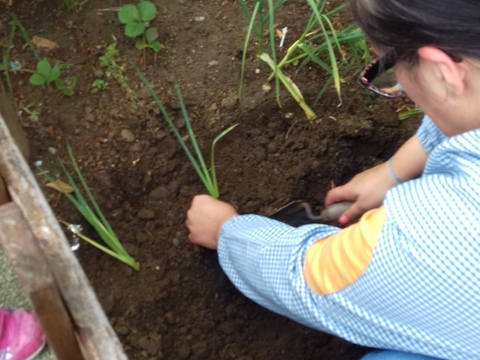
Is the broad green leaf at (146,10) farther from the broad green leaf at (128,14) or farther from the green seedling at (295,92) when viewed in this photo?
the green seedling at (295,92)

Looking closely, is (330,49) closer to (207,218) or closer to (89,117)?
(207,218)

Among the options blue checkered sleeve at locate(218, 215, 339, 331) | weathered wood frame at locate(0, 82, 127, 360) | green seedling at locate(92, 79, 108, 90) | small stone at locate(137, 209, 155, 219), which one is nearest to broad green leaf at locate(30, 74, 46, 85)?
green seedling at locate(92, 79, 108, 90)

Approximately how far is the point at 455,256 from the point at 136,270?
2.68ft

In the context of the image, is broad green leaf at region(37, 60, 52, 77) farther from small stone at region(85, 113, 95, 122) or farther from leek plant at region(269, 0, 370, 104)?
leek plant at region(269, 0, 370, 104)

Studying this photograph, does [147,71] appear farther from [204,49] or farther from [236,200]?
[236,200]

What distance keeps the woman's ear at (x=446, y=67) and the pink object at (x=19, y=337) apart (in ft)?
3.14

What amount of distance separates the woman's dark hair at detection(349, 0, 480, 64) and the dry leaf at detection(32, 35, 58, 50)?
1.10m

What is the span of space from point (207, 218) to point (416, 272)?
2.06ft

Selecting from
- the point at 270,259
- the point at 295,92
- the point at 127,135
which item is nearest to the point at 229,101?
the point at 295,92

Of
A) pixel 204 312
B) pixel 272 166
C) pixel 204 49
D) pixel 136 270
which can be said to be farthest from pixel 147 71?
pixel 204 312

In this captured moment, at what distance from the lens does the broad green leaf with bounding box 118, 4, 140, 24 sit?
5.41 feet

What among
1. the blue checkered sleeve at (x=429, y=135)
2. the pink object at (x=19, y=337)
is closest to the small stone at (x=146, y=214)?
the pink object at (x=19, y=337)

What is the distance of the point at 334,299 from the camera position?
3.29ft

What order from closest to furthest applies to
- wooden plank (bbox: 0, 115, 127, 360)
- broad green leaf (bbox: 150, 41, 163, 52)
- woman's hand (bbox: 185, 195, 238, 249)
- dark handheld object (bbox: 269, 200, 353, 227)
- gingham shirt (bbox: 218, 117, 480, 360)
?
gingham shirt (bbox: 218, 117, 480, 360), wooden plank (bbox: 0, 115, 127, 360), woman's hand (bbox: 185, 195, 238, 249), dark handheld object (bbox: 269, 200, 353, 227), broad green leaf (bbox: 150, 41, 163, 52)
